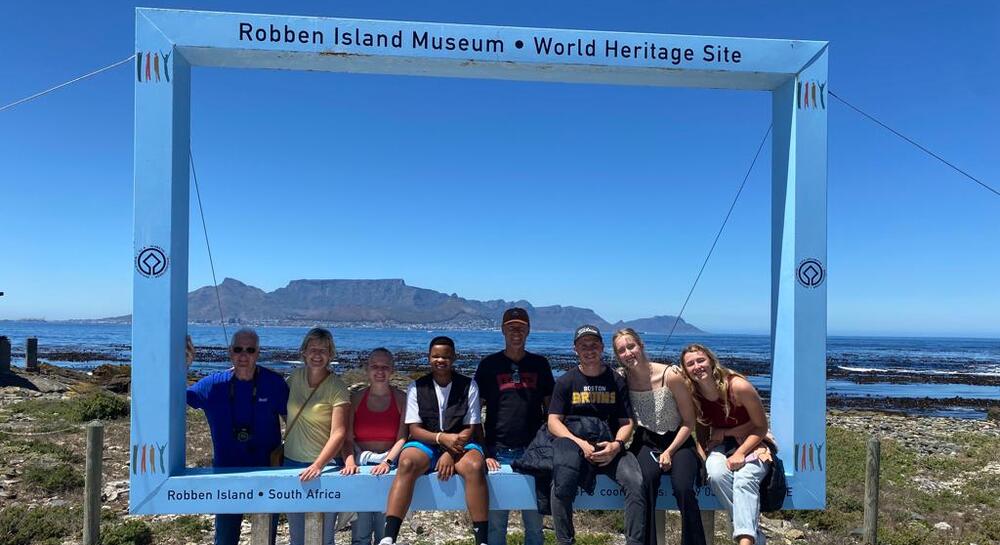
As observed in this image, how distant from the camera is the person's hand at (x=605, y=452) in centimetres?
396

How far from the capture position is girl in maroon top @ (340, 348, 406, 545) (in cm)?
434

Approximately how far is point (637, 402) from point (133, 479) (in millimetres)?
3435

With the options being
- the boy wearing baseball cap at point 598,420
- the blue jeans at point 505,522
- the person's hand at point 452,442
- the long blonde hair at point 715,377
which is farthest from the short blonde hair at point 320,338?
the long blonde hair at point 715,377

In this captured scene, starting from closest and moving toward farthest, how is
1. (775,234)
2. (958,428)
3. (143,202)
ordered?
(143,202) < (775,234) < (958,428)

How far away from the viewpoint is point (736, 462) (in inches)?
159

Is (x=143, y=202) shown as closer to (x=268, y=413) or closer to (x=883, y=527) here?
(x=268, y=413)

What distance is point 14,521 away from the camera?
21.8 ft

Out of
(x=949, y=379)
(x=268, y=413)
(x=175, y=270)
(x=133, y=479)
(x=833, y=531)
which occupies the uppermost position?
(x=175, y=270)

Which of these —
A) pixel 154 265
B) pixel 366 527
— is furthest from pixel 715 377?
pixel 154 265

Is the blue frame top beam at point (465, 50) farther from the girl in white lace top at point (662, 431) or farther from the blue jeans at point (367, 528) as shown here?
the blue jeans at point (367, 528)

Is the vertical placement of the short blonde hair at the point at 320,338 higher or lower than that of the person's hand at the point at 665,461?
higher

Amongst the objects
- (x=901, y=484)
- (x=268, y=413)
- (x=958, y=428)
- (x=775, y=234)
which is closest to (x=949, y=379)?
(x=958, y=428)

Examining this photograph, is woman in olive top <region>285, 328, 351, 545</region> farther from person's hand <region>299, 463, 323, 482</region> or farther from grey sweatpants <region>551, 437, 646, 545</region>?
grey sweatpants <region>551, 437, 646, 545</region>

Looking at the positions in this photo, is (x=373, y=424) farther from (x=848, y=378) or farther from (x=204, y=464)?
(x=848, y=378)
